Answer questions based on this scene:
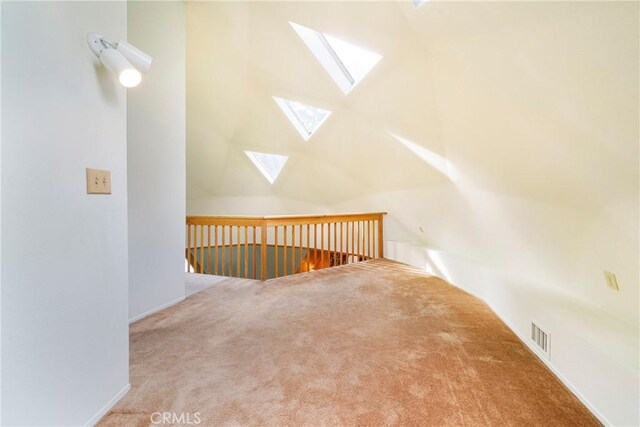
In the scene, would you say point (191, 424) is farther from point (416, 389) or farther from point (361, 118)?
point (361, 118)

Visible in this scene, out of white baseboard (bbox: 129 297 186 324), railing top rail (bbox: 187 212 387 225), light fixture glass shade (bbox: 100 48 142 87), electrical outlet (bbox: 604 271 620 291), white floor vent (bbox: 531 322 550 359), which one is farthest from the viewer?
railing top rail (bbox: 187 212 387 225)

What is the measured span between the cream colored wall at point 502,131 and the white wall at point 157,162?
0.81 m

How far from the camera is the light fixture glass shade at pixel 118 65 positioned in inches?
48.3

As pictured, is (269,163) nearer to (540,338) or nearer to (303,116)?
(303,116)

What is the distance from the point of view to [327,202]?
6773 mm

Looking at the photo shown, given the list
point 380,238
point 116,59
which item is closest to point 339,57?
point 116,59

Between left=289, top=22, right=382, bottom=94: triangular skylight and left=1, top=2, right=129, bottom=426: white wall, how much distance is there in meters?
2.32

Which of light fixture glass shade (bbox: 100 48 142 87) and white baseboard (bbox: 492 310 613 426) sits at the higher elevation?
light fixture glass shade (bbox: 100 48 142 87)

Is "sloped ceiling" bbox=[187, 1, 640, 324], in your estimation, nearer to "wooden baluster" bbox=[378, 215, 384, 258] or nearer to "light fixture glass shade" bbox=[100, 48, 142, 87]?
"wooden baluster" bbox=[378, 215, 384, 258]

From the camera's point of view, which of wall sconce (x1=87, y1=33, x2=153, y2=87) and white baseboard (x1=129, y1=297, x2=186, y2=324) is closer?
wall sconce (x1=87, y1=33, x2=153, y2=87)

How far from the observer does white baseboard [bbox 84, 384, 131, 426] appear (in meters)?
1.23

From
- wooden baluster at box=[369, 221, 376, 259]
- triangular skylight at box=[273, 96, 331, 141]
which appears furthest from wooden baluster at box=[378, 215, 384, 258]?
triangular skylight at box=[273, 96, 331, 141]

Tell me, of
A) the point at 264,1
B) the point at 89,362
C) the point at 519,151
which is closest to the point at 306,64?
the point at 264,1

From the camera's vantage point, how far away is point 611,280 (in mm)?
1626
